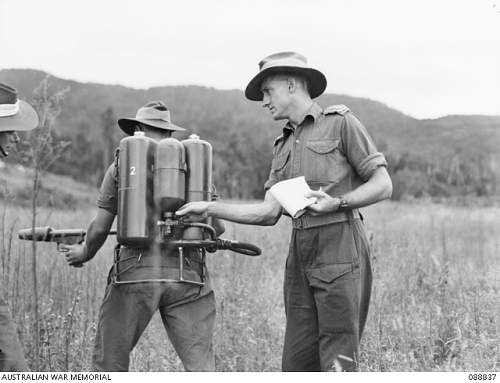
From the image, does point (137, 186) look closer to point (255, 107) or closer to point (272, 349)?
point (272, 349)

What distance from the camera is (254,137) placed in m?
22.4

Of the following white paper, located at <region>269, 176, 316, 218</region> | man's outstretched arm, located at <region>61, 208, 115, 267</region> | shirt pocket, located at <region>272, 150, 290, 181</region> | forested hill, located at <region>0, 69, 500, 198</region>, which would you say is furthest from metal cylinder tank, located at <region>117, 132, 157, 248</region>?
forested hill, located at <region>0, 69, 500, 198</region>

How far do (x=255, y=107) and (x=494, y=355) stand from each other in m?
22.5

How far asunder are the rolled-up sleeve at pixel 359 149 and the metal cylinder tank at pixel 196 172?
0.72m

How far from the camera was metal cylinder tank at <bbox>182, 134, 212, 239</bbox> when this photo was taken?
3295 millimetres

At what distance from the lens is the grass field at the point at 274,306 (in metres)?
4.26

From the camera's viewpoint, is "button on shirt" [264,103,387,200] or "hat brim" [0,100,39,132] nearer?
"hat brim" [0,100,39,132]

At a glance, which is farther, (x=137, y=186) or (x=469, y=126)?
(x=469, y=126)

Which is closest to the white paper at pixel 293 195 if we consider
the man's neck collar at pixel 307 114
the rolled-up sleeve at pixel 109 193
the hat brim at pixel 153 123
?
the man's neck collar at pixel 307 114

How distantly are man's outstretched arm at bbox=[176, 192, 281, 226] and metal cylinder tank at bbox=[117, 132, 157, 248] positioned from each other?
17 centimetres

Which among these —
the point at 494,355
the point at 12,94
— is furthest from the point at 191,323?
the point at 494,355

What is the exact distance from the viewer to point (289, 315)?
3541 millimetres

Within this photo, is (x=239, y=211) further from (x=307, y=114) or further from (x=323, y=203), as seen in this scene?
(x=307, y=114)

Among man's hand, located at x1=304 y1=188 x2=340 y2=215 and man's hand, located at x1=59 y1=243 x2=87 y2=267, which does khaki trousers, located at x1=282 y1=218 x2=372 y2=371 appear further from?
Answer: man's hand, located at x1=59 y1=243 x2=87 y2=267
